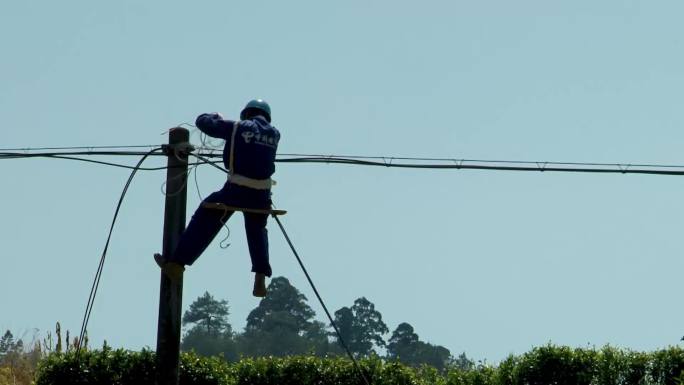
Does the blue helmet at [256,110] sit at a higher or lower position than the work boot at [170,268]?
higher

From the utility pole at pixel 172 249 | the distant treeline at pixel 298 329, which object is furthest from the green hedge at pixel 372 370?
the distant treeline at pixel 298 329

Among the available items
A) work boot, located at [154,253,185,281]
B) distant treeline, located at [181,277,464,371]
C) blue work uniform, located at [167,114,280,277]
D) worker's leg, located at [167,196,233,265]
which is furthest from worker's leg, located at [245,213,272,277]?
distant treeline, located at [181,277,464,371]

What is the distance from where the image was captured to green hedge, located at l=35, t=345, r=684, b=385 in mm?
22344

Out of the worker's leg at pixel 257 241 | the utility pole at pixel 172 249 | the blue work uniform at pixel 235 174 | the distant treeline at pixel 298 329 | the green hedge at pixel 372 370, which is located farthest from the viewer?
the distant treeline at pixel 298 329

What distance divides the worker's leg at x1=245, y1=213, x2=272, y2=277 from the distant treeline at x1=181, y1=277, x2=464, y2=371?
109777mm

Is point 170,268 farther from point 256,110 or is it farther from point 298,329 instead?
point 298,329

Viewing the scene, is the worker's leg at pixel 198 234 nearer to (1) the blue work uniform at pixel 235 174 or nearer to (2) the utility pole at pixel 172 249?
(1) the blue work uniform at pixel 235 174

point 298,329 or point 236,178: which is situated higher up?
point 298,329

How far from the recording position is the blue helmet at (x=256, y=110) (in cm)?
1509

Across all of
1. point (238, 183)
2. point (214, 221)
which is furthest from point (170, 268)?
point (238, 183)

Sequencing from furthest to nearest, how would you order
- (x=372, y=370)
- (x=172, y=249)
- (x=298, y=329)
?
(x=298, y=329) → (x=372, y=370) → (x=172, y=249)

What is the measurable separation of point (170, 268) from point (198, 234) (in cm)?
48

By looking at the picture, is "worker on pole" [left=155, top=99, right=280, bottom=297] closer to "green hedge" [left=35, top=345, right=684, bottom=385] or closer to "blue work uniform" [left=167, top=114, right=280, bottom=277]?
"blue work uniform" [left=167, top=114, right=280, bottom=277]

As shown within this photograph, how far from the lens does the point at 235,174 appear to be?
14797 mm
